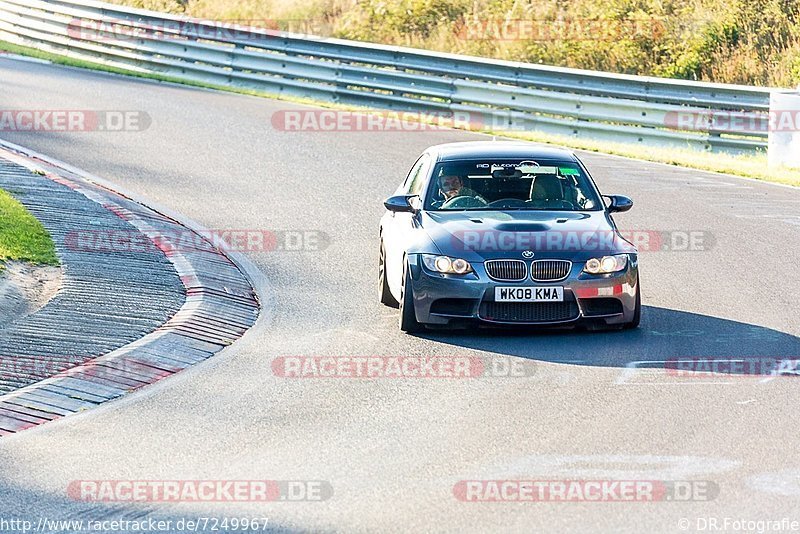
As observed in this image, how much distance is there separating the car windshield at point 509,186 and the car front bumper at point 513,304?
1.16 metres

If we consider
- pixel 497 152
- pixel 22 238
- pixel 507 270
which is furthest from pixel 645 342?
pixel 22 238

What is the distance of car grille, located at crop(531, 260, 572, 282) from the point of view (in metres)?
10.8

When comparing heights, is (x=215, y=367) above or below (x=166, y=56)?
below

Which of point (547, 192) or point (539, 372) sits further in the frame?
point (547, 192)

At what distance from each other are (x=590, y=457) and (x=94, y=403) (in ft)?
11.1

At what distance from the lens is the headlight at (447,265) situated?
10.9 meters

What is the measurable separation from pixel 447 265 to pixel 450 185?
1333mm

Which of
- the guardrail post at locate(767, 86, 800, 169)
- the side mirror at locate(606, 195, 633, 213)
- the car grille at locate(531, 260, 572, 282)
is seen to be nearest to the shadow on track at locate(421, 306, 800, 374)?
the car grille at locate(531, 260, 572, 282)

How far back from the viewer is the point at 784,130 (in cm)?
2005

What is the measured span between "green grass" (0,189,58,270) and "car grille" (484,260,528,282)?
4114mm

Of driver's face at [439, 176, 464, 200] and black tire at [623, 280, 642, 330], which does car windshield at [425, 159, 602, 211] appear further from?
black tire at [623, 280, 642, 330]

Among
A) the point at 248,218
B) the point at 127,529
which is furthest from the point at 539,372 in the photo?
the point at 248,218

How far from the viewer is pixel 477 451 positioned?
25.2 feet

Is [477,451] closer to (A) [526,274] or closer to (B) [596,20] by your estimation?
(A) [526,274]
